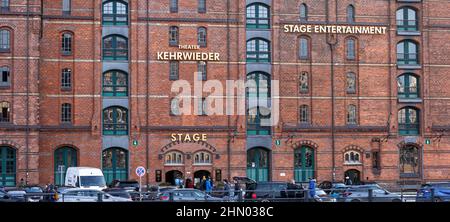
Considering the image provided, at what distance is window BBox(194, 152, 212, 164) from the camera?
54.7 m

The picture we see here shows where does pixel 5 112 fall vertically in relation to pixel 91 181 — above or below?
above

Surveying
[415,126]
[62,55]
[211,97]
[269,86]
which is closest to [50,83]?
[62,55]

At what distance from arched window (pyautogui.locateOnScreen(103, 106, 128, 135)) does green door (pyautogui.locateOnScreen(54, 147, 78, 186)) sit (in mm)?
2906

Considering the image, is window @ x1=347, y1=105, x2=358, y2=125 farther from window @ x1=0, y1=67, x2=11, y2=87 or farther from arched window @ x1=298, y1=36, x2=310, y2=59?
window @ x1=0, y1=67, x2=11, y2=87

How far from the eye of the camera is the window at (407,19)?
191 feet

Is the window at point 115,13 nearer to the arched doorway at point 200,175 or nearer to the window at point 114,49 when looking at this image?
the window at point 114,49

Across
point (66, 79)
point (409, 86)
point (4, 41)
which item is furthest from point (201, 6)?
point (409, 86)

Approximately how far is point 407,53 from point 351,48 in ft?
15.8

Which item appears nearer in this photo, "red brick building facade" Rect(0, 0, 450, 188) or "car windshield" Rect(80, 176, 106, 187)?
"car windshield" Rect(80, 176, 106, 187)

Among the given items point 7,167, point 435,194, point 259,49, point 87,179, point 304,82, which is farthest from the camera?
point 304,82

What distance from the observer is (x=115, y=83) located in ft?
177

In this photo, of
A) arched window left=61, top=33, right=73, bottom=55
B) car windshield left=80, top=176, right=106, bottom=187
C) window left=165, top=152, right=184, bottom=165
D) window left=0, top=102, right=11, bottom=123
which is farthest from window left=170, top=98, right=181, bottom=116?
window left=0, top=102, right=11, bottom=123

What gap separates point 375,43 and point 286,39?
7.28 m

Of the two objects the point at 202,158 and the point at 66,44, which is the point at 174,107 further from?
the point at 66,44
